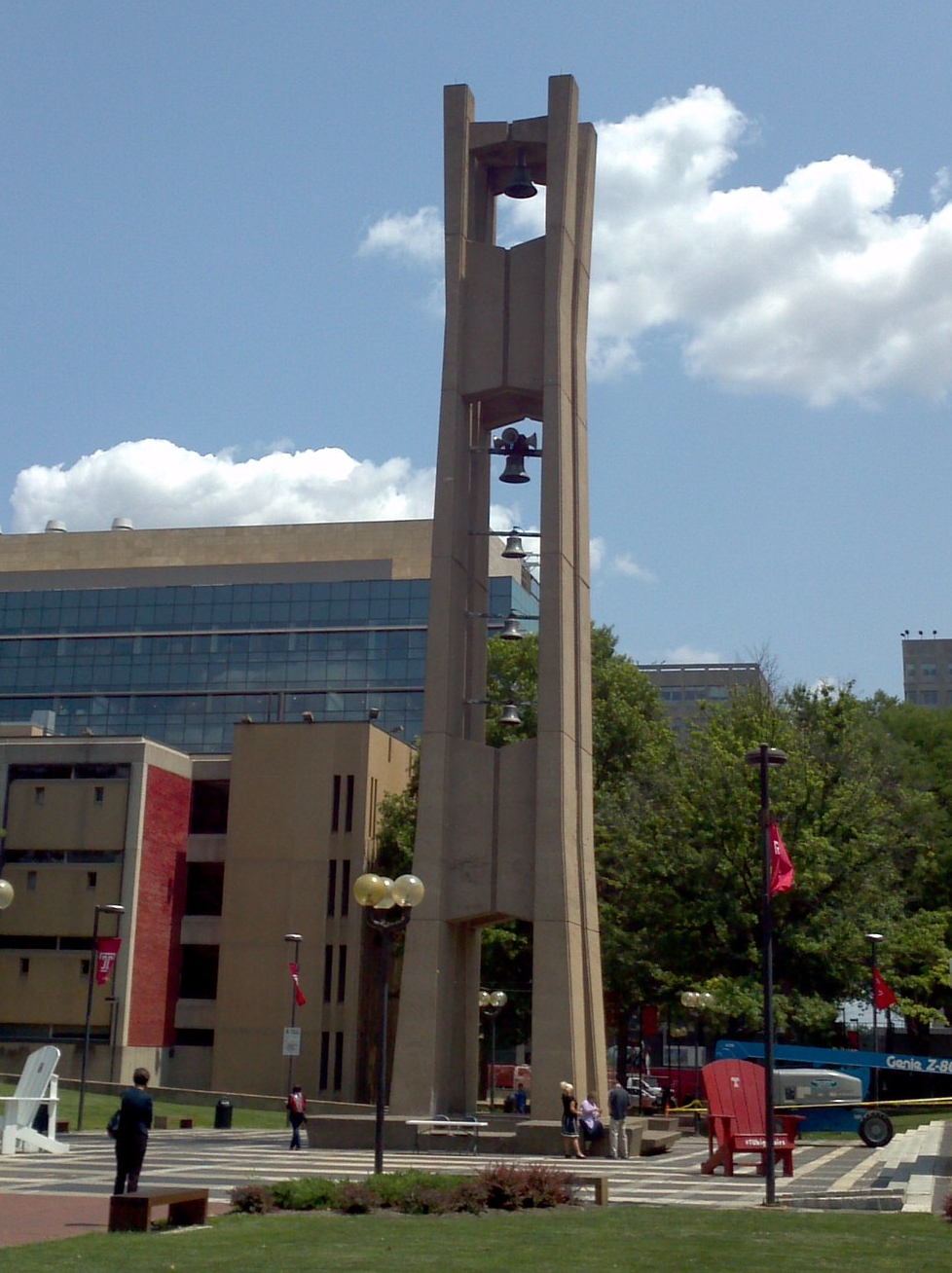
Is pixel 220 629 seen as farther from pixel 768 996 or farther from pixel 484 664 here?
pixel 768 996

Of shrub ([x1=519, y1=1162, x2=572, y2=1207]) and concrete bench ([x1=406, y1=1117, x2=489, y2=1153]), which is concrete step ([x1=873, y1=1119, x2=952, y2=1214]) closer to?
shrub ([x1=519, y1=1162, x2=572, y2=1207])

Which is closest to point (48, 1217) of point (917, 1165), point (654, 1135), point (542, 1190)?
point (542, 1190)

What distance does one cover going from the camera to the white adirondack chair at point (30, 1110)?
93.2ft

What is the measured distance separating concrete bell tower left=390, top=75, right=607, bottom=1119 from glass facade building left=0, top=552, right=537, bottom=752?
1977 inches

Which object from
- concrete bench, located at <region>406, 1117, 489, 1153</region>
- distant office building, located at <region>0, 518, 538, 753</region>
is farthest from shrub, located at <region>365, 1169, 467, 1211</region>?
distant office building, located at <region>0, 518, 538, 753</region>

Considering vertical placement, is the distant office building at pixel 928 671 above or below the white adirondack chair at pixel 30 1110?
above

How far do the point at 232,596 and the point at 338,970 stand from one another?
3869 centimetres

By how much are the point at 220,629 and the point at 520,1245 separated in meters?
79.7

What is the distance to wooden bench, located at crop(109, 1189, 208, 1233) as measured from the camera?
48.5 ft

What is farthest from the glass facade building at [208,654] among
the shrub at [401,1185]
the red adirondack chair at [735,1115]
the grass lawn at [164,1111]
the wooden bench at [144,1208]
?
the wooden bench at [144,1208]

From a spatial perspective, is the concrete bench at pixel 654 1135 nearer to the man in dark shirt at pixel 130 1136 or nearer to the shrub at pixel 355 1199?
the shrub at pixel 355 1199

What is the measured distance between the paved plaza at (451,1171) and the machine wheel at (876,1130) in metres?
0.32

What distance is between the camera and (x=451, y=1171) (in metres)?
23.9

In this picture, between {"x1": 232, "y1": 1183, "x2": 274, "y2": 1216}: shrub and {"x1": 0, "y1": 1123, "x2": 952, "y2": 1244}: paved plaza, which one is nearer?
{"x1": 232, "y1": 1183, "x2": 274, "y2": 1216}: shrub
